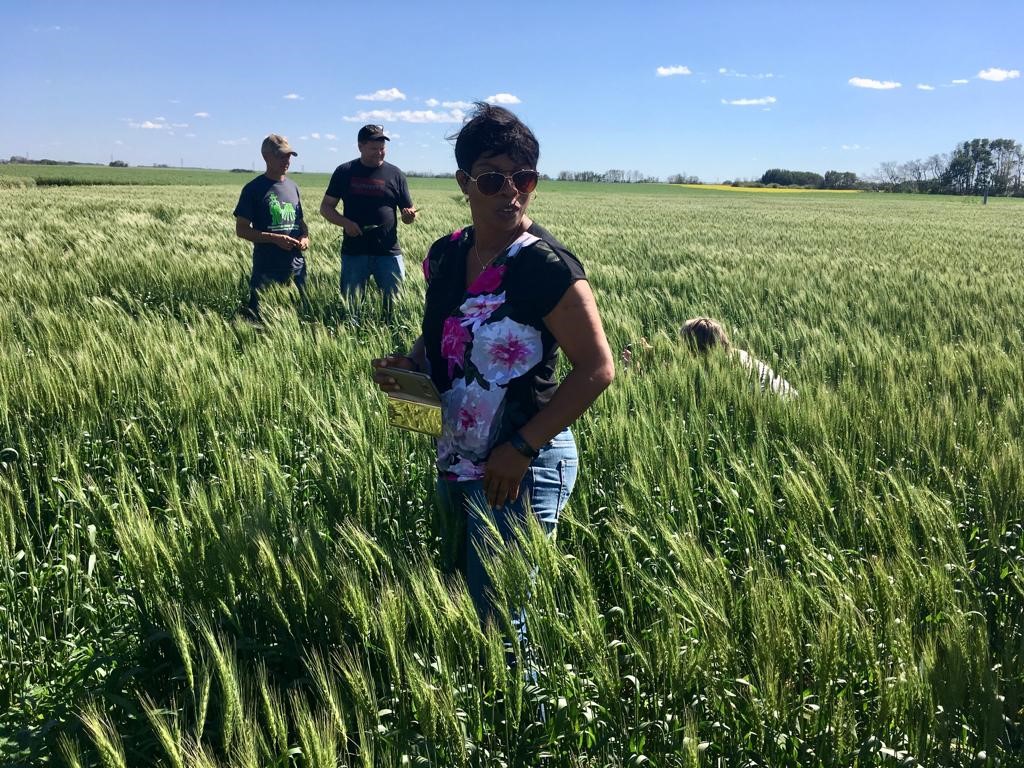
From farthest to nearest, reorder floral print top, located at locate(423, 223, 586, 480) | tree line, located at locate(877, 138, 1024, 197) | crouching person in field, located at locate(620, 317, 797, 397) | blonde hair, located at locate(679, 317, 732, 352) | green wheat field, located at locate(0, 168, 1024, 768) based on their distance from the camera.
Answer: tree line, located at locate(877, 138, 1024, 197)
blonde hair, located at locate(679, 317, 732, 352)
crouching person in field, located at locate(620, 317, 797, 397)
floral print top, located at locate(423, 223, 586, 480)
green wheat field, located at locate(0, 168, 1024, 768)

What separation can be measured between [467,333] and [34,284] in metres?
6.39

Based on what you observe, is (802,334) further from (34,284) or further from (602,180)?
(602,180)

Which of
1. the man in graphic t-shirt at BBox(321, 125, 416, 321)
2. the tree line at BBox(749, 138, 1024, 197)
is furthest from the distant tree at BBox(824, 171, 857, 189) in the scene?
the man in graphic t-shirt at BBox(321, 125, 416, 321)

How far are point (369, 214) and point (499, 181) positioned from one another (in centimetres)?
415

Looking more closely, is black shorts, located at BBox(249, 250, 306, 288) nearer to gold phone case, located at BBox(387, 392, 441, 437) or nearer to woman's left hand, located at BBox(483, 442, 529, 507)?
gold phone case, located at BBox(387, 392, 441, 437)

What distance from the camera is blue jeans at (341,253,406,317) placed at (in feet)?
19.2

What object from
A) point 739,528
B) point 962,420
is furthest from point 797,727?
point 962,420

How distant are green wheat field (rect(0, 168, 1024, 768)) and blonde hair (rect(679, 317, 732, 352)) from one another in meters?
0.48

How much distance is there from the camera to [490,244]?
6.22 feet

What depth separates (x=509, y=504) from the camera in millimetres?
1839

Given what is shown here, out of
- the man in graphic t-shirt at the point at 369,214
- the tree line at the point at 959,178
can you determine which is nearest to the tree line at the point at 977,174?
the tree line at the point at 959,178

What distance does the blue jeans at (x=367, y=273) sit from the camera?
5863 mm

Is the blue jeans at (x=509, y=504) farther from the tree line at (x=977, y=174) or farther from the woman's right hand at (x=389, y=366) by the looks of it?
the tree line at (x=977, y=174)

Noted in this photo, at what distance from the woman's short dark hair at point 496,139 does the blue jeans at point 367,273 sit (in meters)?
4.05
